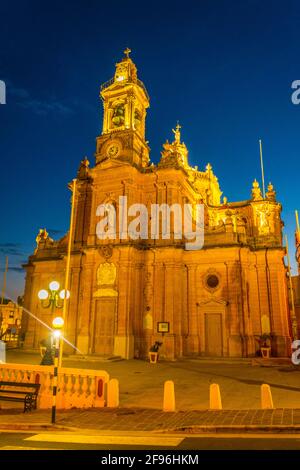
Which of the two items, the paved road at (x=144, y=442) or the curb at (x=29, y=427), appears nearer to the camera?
the paved road at (x=144, y=442)

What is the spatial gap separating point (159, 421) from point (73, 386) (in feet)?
13.9

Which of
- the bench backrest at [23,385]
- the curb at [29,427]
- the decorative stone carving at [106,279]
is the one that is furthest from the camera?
the decorative stone carving at [106,279]

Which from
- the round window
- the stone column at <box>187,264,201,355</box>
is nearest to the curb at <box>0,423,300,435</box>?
the stone column at <box>187,264,201,355</box>

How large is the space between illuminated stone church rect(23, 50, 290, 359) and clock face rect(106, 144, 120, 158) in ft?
0.32

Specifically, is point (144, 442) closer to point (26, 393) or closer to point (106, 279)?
point (26, 393)

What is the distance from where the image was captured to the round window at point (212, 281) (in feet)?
98.0

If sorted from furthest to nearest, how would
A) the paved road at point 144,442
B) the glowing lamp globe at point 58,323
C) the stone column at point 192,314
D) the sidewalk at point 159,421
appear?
the stone column at point 192,314
the glowing lamp globe at point 58,323
the sidewalk at point 159,421
the paved road at point 144,442

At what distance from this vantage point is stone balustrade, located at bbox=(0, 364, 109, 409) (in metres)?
12.5

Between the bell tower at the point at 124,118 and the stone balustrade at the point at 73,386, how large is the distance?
2317 centimetres

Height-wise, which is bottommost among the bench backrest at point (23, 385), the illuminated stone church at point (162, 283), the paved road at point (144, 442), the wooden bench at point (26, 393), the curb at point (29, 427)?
the curb at point (29, 427)

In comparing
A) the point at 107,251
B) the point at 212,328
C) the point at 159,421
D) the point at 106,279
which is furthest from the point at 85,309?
the point at 159,421

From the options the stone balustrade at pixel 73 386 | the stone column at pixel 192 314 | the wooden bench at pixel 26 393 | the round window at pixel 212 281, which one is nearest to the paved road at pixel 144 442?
the wooden bench at pixel 26 393

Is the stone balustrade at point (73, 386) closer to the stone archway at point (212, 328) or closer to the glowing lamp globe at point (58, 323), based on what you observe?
the glowing lamp globe at point (58, 323)

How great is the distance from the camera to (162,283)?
A: 29.7 meters
